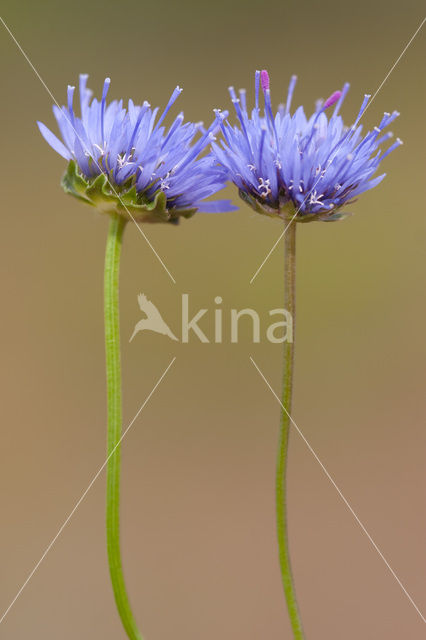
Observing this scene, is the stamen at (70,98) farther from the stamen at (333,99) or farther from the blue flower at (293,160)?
the stamen at (333,99)

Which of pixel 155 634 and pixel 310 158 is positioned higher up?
pixel 310 158

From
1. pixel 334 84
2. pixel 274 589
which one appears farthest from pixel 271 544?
pixel 334 84

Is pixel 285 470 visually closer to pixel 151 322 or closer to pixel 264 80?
pixel 264 80

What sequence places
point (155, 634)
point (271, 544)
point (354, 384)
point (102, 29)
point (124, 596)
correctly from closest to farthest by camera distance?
1. point (124, 596)
2. point (155, 634)
3. point (271, 544)
4. point (354, 384)
5. point (102, 29)

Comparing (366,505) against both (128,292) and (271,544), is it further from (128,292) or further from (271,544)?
(128,292)

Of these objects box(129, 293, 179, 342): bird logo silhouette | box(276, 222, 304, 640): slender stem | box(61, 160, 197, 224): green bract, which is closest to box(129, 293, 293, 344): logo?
box(129, 293, 179, 342): bird logo silhouette

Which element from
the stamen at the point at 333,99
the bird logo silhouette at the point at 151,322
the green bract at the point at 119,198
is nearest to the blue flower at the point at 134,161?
the green bract at the point at 119,198

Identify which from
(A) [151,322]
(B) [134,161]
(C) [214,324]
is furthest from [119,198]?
(C) [214,324]
